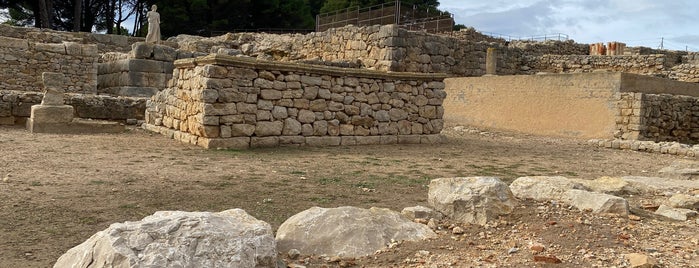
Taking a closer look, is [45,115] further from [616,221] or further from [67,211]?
[616,221]

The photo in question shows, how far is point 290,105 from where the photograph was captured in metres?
9.60

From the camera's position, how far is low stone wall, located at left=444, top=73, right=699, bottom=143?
13.3 meters

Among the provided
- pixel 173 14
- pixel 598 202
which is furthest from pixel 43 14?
pixel 598 202

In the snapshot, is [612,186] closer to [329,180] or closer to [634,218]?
A: [634,218]

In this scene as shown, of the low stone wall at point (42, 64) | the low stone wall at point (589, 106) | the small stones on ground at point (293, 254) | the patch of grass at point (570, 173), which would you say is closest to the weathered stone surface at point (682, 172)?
the patch of grass at point (570, 173)

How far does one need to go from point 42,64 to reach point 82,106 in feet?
22.3

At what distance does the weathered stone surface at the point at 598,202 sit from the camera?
420cm

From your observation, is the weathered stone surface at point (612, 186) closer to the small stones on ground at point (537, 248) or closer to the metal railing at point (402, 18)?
the small stones on ground at point (537, 248)

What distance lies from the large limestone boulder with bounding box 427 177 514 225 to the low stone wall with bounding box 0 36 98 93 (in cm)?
Result: 1542

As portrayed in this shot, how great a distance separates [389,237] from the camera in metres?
3.61

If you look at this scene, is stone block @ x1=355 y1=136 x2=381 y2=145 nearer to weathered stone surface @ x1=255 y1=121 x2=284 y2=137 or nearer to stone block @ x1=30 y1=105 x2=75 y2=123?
weathered stone surface @ x1=255 y1=121 x2=284 y2=137

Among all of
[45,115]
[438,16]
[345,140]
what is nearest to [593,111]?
[345,140]

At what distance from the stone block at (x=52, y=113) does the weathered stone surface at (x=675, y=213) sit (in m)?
9.65

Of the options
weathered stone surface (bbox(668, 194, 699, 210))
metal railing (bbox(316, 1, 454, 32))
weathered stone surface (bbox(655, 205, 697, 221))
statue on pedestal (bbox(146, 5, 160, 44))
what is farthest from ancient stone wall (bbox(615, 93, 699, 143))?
statue on pedestal (bbox(146, 5, 160, 44))
